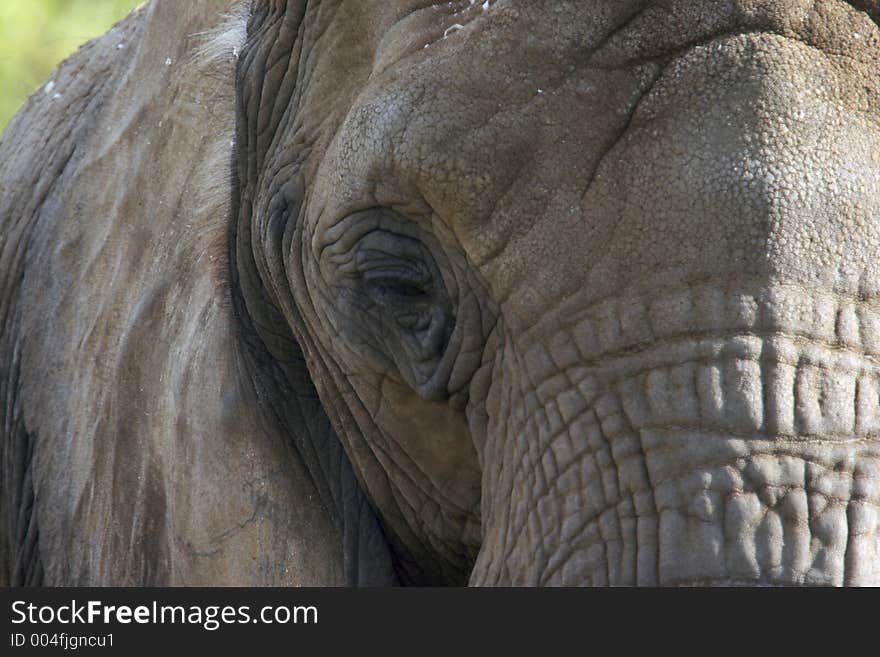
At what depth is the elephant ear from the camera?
2145mm

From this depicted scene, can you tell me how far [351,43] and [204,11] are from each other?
536 mm

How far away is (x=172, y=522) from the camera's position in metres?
2.45

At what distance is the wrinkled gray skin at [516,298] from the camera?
5.01 feet

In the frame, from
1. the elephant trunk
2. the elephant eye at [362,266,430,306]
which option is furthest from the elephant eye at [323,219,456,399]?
the elephant trunk

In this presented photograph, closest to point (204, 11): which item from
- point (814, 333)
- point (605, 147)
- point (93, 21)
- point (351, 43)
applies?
point (351, 43)

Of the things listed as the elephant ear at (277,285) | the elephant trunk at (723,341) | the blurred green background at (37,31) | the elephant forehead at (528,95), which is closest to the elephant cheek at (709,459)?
the elephant trunk at (723,341)

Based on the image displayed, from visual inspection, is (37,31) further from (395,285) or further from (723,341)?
(723,341)

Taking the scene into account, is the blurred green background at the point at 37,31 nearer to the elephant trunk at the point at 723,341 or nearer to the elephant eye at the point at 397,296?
the elephant eye at the point at 397,296

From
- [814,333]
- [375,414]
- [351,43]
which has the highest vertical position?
[351,43]

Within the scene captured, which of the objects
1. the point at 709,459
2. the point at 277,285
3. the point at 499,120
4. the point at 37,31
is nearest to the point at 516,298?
the point at 499,120

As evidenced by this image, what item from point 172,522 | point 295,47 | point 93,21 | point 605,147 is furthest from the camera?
point 93,21

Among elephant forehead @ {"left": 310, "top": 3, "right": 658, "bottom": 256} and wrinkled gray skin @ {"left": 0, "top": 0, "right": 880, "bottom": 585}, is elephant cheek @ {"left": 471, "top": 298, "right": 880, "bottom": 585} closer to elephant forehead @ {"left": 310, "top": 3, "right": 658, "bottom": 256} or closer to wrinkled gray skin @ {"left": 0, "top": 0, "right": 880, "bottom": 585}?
wrinkled gray skin @ {"left": 0, "top": 0, "right": 880, "bottom": 585}

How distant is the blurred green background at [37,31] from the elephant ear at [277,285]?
5.23 m

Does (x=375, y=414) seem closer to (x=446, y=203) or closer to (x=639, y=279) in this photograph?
(x=446, y=203)
